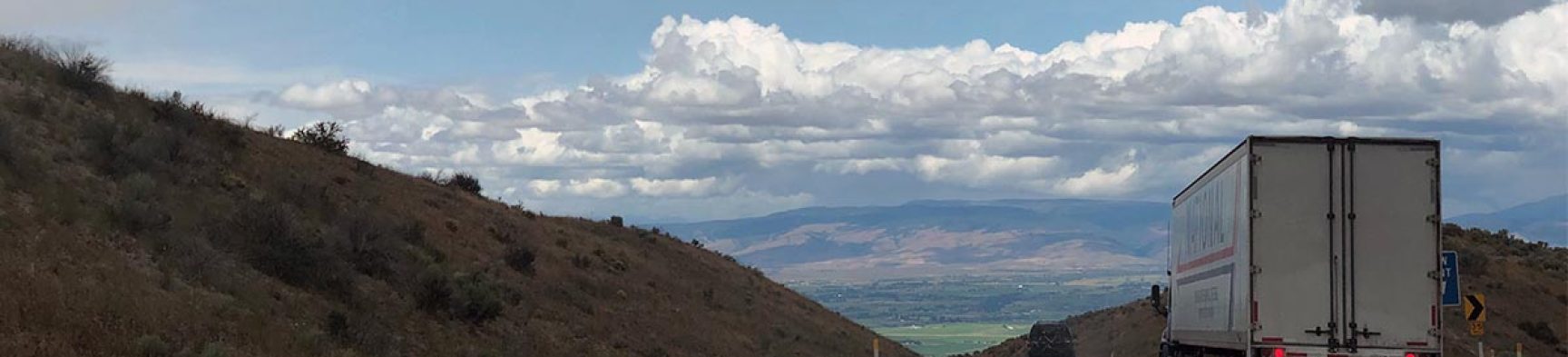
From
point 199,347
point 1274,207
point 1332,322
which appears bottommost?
point 199,347

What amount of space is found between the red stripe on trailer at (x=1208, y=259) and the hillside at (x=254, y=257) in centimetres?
1166

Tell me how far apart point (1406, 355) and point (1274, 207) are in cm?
246

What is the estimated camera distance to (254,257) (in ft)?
77.3

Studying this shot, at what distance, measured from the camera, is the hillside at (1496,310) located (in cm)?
4409

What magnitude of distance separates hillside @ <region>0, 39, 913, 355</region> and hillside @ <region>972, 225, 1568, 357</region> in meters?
18.3

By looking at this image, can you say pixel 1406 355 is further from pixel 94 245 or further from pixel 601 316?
pixel 601 316

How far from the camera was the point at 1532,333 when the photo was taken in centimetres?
4494

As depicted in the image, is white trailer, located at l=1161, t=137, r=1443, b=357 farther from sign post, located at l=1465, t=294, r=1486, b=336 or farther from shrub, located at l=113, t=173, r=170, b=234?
shrub, located at l=113, t=173, r=170, b=234

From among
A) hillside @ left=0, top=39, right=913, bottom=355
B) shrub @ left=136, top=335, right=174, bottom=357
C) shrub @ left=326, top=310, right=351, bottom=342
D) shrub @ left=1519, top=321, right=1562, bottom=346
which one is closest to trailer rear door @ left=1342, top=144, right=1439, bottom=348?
hillside @ left=0, top=39, right=913, bottom=355

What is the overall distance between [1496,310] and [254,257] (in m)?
38.5

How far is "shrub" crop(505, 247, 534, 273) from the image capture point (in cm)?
3622

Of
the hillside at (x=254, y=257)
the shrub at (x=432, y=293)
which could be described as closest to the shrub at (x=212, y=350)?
the hillside at (x=254, y=257)

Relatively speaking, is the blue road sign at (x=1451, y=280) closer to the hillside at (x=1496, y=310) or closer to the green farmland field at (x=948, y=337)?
the hillside at (x=1496, y=310)

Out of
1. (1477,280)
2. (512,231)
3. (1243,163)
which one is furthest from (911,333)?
(1243,163)
